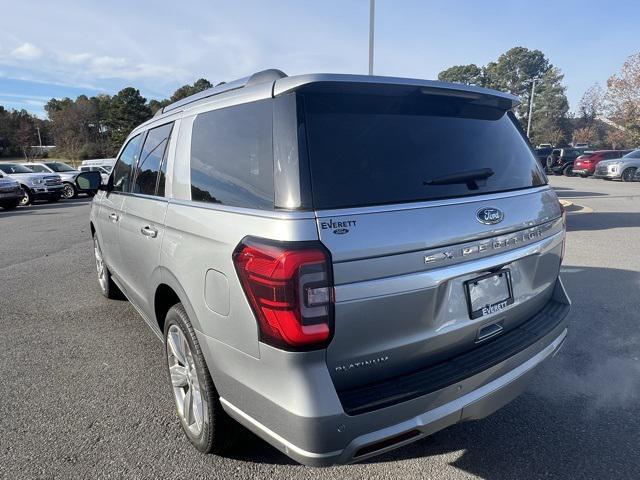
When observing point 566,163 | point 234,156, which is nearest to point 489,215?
point 234,156

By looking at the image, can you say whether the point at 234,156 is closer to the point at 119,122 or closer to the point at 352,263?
the point at 352,263

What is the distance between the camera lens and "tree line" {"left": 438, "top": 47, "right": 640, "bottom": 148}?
41656mm

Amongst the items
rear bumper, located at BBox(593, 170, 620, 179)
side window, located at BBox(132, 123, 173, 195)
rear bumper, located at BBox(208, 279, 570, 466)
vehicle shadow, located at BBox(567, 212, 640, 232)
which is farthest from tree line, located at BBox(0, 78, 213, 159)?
rear bumper, located at BBox(208, 279, 570, 466)

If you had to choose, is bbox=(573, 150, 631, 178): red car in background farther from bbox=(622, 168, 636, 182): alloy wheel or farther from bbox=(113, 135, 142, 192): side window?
bbox=(113, 135, 142, 192): side window

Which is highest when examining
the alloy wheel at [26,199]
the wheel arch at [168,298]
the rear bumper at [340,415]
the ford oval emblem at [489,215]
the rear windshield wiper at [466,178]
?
the rear windshield wiper at [466,178]

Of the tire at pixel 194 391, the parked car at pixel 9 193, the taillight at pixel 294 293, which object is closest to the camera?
the taillight at pixel 294 293

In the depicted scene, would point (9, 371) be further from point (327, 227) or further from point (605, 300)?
point (605, 300)

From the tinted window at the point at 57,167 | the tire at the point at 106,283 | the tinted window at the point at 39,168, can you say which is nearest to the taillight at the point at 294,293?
the tire at the point at 106,283

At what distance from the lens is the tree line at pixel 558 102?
41656 mm

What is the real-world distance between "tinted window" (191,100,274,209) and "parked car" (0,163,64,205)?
1946cm

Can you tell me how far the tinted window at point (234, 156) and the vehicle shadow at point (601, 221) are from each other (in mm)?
8609

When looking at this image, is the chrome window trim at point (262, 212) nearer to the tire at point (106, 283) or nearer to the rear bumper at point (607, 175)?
the tire at point (106, 283)

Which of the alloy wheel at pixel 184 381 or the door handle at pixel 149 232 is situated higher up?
the door handle at pixel 149 232

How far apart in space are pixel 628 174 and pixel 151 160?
25.9 metres
